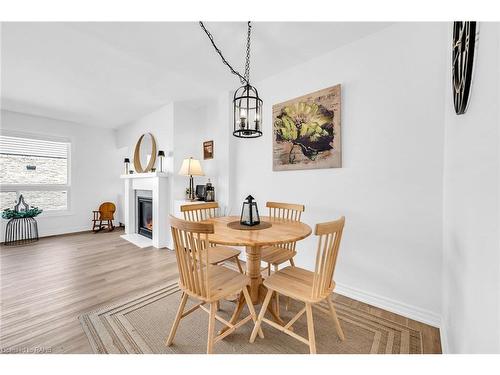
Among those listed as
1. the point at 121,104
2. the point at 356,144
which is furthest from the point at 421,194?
the point at 121,104

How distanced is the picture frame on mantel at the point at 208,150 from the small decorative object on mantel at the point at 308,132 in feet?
4.24

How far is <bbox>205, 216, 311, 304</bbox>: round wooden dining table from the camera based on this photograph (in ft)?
4.50

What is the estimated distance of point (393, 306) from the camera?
6.05 ft

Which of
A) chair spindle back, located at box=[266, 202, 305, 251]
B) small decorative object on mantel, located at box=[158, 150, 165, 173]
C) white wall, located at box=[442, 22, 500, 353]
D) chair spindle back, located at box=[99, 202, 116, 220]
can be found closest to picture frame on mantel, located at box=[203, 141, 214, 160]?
small decorative object on mantel, located at box=[158, 150, 165, 173]

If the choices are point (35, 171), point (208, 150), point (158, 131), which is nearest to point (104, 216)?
point (35, 171)

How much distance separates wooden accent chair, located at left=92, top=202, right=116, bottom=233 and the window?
0.61 meters

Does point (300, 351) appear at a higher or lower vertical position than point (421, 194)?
lower

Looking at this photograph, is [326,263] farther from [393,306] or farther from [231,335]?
[393,306]

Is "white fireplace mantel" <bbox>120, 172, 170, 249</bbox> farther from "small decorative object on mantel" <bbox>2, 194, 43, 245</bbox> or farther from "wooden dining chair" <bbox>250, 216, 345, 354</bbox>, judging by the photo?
"wooden dining chair" <bbox>250, 216, 345, 354</bbox>

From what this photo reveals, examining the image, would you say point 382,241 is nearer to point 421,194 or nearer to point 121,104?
point 421,194

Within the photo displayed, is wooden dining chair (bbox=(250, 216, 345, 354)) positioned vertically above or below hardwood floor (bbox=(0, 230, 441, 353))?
above
